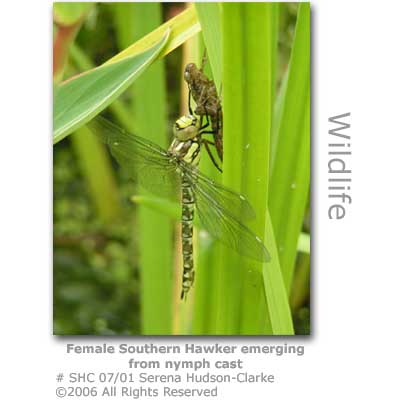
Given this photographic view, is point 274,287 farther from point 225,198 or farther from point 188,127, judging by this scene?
point 188,127

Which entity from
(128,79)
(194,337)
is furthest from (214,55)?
(194,337)

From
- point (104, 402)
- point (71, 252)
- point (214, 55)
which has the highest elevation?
point (214, 55)

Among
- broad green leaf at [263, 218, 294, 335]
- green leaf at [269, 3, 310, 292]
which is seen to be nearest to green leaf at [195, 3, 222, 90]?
green leaf at [269, 3, 310, 292]

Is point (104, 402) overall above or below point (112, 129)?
below

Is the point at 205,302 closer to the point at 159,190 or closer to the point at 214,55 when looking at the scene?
the point at 159,190

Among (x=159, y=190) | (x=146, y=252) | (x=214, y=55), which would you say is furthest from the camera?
(x=146, y=252)

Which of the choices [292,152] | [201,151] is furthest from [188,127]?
[292,152]
